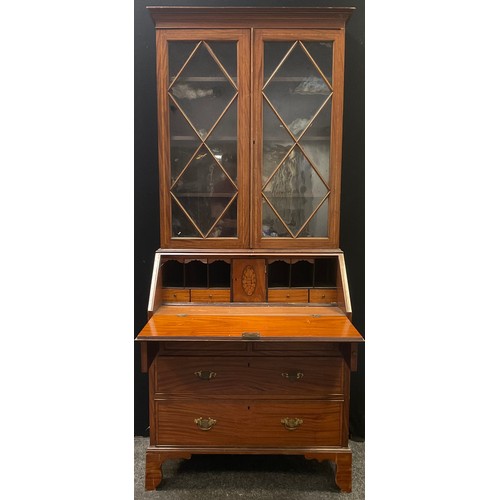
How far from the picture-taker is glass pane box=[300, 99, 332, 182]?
2139mm

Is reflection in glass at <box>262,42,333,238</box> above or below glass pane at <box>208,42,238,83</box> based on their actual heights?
below

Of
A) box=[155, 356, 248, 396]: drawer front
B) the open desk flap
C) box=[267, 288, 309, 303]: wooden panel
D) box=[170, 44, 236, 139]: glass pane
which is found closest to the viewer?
the open desk flap

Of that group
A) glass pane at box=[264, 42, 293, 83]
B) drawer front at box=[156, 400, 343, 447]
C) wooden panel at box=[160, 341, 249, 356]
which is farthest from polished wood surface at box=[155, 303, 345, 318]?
glass pane at box=[264, 42, 293, 83]

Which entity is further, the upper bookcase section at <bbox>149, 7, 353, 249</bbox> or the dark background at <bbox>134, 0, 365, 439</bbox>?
the dark background at <bbox>134, 0, 365, 439</bbox>

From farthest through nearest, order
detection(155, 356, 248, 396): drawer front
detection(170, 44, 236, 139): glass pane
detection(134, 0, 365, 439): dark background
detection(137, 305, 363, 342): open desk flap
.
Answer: detection(134, 0, 365, 439): dark background → detection(170, 44, 236, 139): glass pane → detection(155, 356, 248, 396): drawer front → detection(137, 305, 363, 342): open desk flap

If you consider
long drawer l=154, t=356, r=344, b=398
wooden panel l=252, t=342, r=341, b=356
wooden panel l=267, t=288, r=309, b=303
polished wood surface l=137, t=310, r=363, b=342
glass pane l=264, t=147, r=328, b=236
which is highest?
glass pane l=264, t=147, r=328, b=236

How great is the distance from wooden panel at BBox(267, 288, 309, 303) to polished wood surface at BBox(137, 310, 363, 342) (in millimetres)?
173

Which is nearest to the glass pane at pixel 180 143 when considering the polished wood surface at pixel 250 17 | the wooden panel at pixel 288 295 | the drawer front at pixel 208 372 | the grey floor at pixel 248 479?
the polished wood surface at pixel 250 17

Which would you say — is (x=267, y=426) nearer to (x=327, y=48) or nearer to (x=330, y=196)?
(x=330, y=196)

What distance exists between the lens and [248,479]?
2.14 meters

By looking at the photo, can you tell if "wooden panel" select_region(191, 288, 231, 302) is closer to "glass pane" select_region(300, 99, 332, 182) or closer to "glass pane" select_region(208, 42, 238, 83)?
"glass pane" select_region(300, 99, 332, 182)

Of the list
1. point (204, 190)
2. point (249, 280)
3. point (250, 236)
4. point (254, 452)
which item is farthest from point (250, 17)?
point (254, 452)

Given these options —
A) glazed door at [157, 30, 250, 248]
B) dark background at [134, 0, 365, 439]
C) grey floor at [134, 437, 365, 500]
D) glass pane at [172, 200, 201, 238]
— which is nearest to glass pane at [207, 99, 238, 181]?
glazed door at [157, 30, 250, 248]

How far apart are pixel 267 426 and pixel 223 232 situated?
3.55 feet
